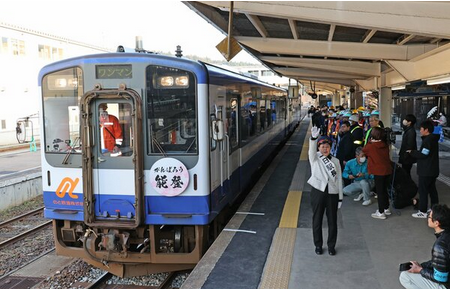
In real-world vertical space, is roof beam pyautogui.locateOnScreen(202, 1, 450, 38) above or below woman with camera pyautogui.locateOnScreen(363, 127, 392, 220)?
above

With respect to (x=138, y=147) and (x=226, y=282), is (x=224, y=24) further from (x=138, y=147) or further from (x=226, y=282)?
(x=226, y=282)

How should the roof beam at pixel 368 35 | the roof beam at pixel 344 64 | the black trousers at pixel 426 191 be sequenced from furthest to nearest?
the roof beam at pixel 344 64
the roof beam at pixel 368 35
the black trousers at pixel 426 191

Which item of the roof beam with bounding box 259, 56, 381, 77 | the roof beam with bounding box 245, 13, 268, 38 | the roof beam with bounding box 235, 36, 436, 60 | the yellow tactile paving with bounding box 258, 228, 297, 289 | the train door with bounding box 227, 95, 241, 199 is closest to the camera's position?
the yellow tactile paving with bounding box 258, 228, 297, 289

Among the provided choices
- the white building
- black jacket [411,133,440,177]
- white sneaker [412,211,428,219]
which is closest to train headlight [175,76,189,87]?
black jacket [411,133,440,177]

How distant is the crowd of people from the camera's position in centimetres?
388

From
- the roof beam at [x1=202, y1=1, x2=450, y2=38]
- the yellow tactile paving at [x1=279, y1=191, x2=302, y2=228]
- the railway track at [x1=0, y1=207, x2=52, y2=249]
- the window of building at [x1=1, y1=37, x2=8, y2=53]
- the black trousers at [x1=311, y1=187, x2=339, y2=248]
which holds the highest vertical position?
the window of building at [x1=1, y1=37, x2=8, y2=53]

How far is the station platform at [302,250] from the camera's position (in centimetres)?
466

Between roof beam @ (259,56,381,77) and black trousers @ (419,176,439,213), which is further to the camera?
roof beam @ (259,56,381,77)

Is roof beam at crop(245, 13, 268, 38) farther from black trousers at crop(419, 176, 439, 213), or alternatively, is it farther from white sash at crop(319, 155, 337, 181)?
black trousers at crop(419, 176, 439, 213)

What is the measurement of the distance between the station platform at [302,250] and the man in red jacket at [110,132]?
181cm

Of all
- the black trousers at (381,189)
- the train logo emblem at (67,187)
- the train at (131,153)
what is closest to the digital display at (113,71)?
the train at (131,153)

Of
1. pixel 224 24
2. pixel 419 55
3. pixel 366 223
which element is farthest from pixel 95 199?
pixel 419 55

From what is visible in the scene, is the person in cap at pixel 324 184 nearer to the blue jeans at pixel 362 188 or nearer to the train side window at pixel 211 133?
the train side window at pixel 211 133

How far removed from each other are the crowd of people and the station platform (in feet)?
0.91
